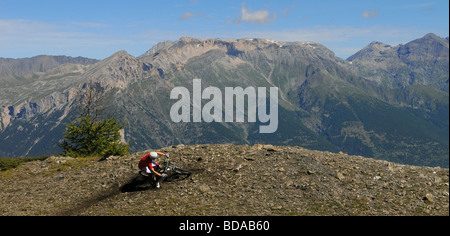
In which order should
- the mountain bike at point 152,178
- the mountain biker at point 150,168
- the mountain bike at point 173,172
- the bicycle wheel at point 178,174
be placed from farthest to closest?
the bicycle wheel at point 178,174
the mountain bike at point 173,172
the mountain bike at point 152,178
the mountain biker at point 150,168

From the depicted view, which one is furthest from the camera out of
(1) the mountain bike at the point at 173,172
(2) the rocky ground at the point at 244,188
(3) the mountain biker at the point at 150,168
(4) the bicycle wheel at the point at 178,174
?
(4) the bicycle wheel at the point at 178,174

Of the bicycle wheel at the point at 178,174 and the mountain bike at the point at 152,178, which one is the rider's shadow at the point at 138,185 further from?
the bicycle wheel at the point at 178,174

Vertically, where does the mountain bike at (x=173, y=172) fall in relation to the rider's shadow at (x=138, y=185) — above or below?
above

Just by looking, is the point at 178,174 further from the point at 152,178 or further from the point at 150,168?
the point at 150,168

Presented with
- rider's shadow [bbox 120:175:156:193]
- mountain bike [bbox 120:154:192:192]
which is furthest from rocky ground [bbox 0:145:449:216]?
mountain bike [bbox 120:154:192:192]

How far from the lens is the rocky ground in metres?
21.5

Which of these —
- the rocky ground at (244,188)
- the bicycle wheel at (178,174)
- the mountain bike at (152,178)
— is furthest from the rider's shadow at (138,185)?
the bicycle wheel at (178,174)

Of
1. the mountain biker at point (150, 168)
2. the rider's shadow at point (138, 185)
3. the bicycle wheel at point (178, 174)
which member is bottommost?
the rider's shadow at point (138, 185)

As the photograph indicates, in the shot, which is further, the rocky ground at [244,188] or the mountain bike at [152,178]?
the mountain bike at [152,178]

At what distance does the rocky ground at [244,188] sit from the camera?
2148 centimetres

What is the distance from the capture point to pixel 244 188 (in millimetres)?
24547
